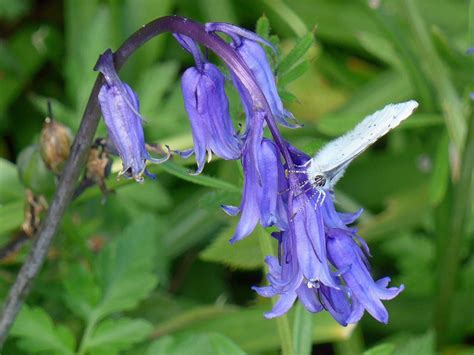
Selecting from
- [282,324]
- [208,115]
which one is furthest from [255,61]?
[282,324]

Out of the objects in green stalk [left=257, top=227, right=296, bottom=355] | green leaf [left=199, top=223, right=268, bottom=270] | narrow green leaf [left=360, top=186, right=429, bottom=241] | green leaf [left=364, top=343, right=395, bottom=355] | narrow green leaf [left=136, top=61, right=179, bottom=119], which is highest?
narrow green leaf [left=136, top=61, right=179, bottom=119]

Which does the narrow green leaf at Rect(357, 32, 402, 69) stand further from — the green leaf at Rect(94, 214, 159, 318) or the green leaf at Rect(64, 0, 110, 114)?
the green leaf at Rect(94, 214, 159, 318)

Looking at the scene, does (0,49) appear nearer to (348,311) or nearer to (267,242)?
(267,242)

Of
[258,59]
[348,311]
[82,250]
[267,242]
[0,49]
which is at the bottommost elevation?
[348,311]

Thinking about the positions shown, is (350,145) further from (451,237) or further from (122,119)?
(451,237)

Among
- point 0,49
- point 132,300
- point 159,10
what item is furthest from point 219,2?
point 132,300

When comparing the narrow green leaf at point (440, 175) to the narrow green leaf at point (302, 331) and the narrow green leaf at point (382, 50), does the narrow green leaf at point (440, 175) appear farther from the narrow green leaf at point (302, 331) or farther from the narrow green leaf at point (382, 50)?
the narrow green leaf at point (302, 331)

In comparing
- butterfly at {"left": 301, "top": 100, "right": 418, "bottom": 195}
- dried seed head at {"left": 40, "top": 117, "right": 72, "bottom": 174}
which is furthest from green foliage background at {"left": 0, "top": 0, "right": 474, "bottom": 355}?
butterfly at {"left": 301, "top": 100, "right": 418, "bottom": 195}
